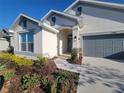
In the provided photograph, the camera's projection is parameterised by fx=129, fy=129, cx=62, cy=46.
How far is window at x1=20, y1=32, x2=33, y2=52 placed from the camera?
15070 millimetres

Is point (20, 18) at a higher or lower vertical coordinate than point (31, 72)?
higher

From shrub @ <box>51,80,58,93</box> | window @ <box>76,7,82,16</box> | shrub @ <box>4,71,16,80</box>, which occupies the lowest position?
shrub @ <box>51,80,58,93</box>

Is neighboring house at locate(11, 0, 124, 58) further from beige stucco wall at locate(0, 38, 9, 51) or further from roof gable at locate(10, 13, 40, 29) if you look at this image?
beige stucco wall at locate(0, 38, 9, 51)

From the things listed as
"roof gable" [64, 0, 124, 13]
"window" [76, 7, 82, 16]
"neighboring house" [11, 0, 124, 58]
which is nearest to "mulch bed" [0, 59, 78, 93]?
"neighboring house" [11, 0, 124, 58]

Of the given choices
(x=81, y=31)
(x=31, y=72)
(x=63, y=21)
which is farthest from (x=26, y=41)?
(x=31, y=72)

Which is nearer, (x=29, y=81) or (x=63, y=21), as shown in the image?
(x=29, y=81)

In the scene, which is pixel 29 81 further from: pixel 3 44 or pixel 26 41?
pixel 3 44

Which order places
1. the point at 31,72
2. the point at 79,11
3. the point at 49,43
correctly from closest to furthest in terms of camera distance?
the point at 31,72 → the point at 49,43 → the point at 79,11

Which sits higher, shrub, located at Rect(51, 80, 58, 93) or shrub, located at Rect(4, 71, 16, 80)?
shrub, located at Rect(4, 71, 16, 80)

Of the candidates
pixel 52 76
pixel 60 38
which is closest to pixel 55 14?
pixel 60 38

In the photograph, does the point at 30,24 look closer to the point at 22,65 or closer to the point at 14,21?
the point at 14,21

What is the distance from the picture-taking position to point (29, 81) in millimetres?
7320

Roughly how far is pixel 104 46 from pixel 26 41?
353 inches

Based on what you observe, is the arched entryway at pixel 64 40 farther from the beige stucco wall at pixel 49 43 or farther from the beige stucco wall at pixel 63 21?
the beige stucco wall at pixel 63 21
